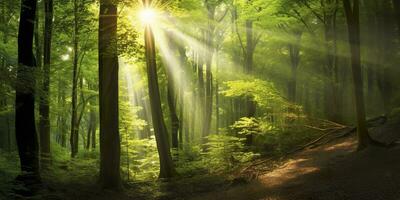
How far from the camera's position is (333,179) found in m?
8.82

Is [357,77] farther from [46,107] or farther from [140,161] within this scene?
[46,107]

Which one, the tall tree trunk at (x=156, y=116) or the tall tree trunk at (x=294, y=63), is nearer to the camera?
the tall tree trunk at (x=156, y=116)

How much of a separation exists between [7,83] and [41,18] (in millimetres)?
13707

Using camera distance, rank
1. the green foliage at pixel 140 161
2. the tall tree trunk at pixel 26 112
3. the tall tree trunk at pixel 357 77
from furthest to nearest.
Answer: the green foliage at pixel 140 161
the tall tree trunk at pixel 357 77
the tall tree trunk at pixel 26 112

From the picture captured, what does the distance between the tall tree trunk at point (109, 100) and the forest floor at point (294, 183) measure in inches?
29.1

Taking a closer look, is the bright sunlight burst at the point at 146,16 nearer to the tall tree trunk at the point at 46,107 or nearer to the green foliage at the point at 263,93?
the tall tree trunk at the point at 46,107

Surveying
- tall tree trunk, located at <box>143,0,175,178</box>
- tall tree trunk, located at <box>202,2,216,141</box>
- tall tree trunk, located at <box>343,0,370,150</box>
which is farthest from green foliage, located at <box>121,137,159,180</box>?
tall tree trunk, located at <box>343,0,370,150</box>

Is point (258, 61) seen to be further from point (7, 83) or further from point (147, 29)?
point (7, 83)

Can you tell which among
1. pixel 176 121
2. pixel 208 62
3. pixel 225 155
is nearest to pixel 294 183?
pixel 225 155

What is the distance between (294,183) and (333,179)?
1.06 metres

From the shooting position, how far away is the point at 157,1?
15.3 metres

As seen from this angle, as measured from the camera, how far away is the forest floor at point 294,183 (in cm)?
754

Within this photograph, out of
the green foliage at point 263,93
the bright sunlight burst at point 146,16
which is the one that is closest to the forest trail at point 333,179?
the green foliage at point 263,93

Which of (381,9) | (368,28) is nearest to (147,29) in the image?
(381,9)
